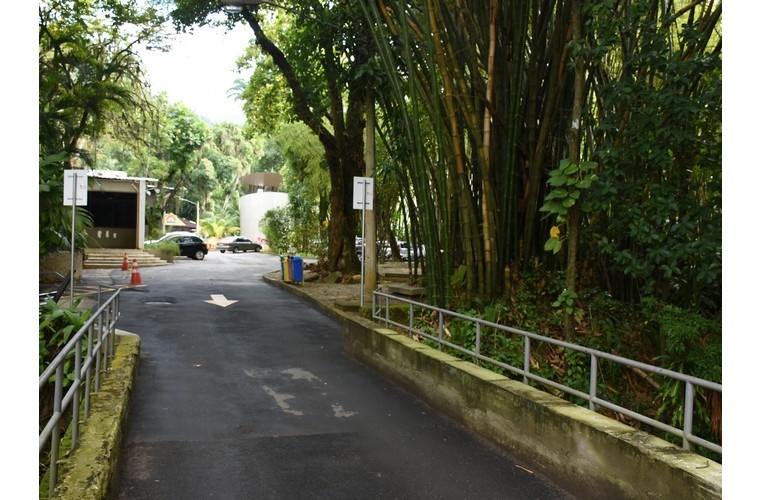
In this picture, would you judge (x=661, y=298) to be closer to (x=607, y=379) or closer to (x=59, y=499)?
(x=607, y=379)

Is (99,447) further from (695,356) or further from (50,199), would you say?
(50,199)

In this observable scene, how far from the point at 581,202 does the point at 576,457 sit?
3.11 m

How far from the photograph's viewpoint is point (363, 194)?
493 inches

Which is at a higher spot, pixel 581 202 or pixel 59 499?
pixel 581 202

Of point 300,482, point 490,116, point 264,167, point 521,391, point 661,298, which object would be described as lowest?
point 300,482

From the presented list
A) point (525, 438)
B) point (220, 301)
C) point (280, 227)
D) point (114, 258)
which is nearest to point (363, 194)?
point (220, 301)

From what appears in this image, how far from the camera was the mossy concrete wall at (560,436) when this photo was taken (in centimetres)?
400

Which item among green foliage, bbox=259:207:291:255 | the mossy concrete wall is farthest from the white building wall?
the mossy concrete wall

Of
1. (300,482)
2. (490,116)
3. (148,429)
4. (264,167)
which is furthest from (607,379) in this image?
(264,167)

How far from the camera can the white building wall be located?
53.9 metres

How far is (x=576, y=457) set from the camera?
478 cm

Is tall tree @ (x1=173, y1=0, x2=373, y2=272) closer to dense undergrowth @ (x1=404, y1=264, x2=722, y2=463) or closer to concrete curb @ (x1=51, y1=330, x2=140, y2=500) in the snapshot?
dense undergrowth @ (x1=404, y1=264, x2=722, y2=463)

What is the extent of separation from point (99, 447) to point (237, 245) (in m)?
46.0

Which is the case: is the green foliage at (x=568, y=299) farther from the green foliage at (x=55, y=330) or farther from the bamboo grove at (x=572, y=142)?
the green foliage at (x=55, y=330)
